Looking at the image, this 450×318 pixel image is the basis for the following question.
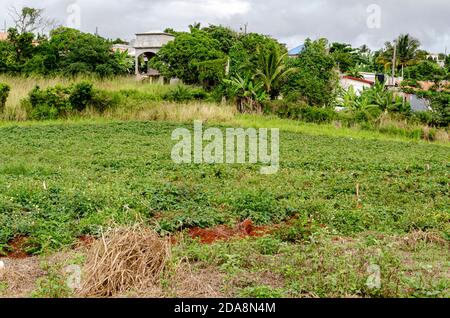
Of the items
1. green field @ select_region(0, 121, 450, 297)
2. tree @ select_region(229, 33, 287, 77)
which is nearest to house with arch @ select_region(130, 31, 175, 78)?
tree @ select_region(229, 33, 287, 77)

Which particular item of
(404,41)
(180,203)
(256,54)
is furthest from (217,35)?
(180,203)

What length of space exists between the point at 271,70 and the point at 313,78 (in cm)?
221

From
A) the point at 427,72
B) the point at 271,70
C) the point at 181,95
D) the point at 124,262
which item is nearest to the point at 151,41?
the point at 271,70

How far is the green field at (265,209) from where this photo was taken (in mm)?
4578

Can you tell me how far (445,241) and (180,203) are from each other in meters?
3.25

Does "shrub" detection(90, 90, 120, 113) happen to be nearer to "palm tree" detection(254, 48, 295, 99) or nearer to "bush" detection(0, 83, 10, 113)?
"bush" detection(0, 83, 10, 113)

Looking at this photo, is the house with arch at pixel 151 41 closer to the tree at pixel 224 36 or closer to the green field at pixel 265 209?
the tree at pixel 224 36

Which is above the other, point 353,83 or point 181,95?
point 353,83

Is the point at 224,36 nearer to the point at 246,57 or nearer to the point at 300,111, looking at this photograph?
the point at 246,57

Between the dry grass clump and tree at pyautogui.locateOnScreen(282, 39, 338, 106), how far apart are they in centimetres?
2153

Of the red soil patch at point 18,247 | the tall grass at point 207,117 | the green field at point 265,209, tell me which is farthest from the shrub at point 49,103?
the red soil patch at point 18,247

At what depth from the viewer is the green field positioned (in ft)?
15.0

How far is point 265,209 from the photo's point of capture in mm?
7109

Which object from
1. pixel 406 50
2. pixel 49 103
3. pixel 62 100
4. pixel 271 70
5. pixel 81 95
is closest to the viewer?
pixel 49 103
